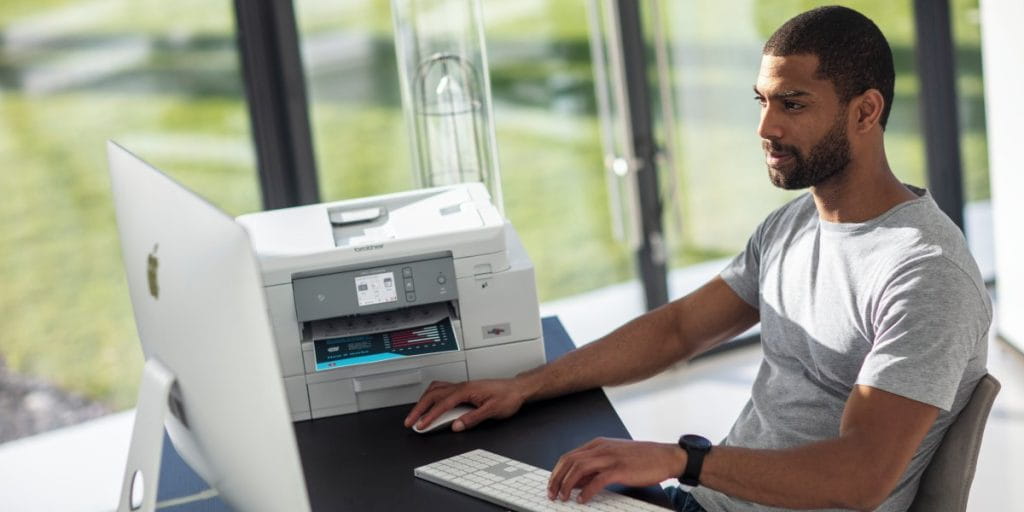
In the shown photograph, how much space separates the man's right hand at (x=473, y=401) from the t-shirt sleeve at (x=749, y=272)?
1.45ft

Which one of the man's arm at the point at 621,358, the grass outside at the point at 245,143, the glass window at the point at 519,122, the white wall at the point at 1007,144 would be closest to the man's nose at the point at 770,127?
the man's arm at the point at 621,358

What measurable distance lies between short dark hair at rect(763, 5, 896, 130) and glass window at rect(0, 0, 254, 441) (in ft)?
6.83

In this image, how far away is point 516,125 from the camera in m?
3.98

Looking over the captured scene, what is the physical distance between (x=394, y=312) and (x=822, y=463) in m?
0.83

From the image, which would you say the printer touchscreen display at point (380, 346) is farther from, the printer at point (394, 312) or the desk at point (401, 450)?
the desk at point (401, 450)

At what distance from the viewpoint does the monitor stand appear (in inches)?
57.8

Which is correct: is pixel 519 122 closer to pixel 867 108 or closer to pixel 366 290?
pixel 366 290

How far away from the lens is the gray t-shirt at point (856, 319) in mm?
1692

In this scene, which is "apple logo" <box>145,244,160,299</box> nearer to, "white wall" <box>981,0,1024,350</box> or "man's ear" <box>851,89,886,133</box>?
"man's ear" <box>851,89,886,133</box>

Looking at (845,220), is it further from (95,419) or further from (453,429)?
(95,419)

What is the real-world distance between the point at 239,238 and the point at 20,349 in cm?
252

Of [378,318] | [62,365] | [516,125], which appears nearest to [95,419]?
[62,365]

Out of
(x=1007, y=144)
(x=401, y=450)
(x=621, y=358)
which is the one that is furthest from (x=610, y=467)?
(x=1007, y=144)

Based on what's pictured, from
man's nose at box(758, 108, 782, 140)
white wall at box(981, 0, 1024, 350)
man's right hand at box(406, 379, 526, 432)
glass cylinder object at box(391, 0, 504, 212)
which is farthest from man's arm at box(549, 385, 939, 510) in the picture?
white wall at box(981, 0, 1024, 350)
